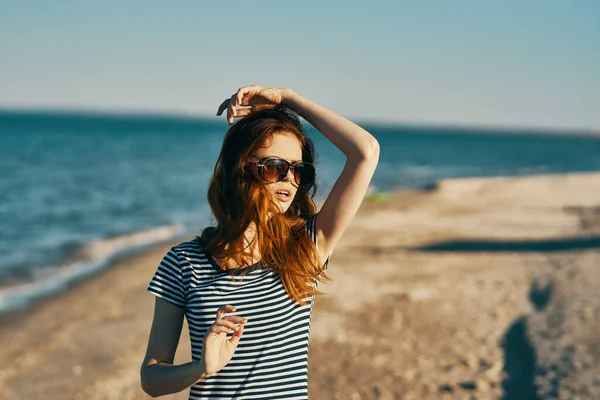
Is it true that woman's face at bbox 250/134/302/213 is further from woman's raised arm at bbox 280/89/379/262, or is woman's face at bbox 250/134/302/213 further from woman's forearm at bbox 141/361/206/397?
woman's forearm at bbox 141/361/206/397

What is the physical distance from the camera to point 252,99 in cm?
285

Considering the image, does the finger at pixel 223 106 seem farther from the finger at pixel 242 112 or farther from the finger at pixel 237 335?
the finger at pixel 237 335

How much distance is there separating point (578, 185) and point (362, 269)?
18429 mm

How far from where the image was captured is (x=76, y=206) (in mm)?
23672

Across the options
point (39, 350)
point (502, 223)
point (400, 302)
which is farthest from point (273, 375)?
point (502, 223)

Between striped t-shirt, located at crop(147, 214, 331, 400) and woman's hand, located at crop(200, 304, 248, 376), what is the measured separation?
0.76 feet

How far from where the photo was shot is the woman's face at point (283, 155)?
2.71 metres

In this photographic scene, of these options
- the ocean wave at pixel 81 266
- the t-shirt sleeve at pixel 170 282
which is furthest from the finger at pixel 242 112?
the ocean wave at pixel 81 266

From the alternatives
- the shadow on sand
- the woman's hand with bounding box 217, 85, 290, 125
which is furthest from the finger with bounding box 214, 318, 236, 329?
the shadow on sand

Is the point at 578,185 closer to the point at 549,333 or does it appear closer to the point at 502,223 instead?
the point at 502,223

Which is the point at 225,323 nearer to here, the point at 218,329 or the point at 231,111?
the point at 218,329

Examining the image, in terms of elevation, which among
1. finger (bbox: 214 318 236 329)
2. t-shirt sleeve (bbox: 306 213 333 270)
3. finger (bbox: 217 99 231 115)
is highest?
finger (bbox: 217 99 231 115)

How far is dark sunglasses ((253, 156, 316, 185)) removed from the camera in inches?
106

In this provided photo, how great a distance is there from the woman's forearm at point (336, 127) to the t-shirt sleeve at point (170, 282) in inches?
31.1
